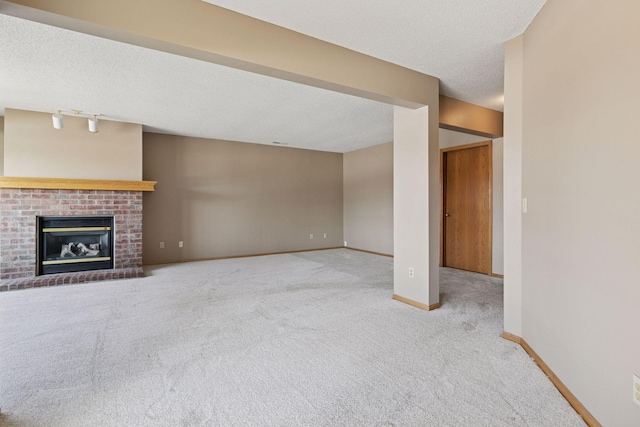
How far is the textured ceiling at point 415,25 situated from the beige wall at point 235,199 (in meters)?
4.48

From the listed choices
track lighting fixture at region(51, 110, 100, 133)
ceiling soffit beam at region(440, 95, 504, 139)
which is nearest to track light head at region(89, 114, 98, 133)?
track lighting fixture at region(51, 110, 100, 133)

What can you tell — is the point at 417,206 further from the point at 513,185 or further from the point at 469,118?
the point at 469,118

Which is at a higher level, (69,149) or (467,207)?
(69,149)

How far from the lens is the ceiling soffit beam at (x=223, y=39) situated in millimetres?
1686

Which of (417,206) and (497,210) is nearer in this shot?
(417,206)

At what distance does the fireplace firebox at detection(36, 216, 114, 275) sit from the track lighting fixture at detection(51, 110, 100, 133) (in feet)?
4.48

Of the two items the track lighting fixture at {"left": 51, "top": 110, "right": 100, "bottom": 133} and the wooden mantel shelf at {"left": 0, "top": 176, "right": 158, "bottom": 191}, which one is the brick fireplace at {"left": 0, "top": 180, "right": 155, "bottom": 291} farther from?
the track lighting fixture at {"left": 51, "top": 110, "right": 100, "bottom": 133}

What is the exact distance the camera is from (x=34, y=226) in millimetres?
4523

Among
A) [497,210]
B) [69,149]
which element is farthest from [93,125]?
[497,210]

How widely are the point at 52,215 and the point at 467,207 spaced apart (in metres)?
6.49

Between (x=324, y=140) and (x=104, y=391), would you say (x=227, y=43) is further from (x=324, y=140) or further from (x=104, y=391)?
(x=324, y=140)

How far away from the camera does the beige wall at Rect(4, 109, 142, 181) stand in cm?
448

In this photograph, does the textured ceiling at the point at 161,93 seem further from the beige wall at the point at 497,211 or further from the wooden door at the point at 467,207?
the beige wall at the point at 497,211

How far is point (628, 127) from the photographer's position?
1.28 meters
